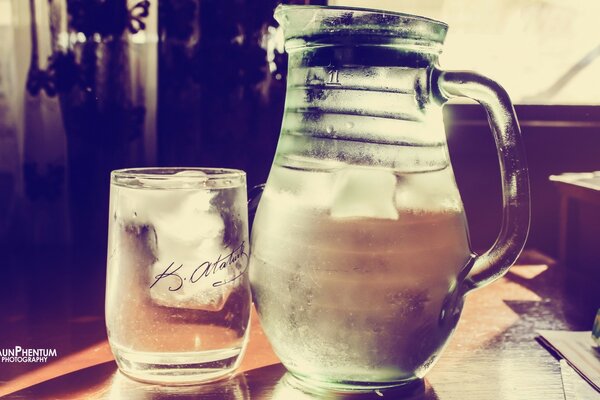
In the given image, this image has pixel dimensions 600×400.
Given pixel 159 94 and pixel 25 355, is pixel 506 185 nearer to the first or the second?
pixel 25 355

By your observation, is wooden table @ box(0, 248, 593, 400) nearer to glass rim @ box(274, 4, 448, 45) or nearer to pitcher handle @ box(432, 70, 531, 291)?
pitcher handle @ box(432, 70, 531, 291)

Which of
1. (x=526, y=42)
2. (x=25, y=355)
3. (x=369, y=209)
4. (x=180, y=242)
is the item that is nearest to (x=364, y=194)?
(x=369, y=209)

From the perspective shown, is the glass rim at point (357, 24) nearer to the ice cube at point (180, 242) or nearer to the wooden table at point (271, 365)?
the ice cube at point (180, 242)

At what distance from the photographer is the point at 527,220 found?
0.38 meters

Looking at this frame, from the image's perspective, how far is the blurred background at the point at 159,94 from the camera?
1321 mm

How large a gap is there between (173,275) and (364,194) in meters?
0.14

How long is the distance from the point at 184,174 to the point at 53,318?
0.85 ft

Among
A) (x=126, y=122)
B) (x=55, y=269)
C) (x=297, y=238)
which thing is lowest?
(x=55, y=269)

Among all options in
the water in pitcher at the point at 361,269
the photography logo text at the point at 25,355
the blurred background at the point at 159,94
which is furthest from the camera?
the blurred background at the point at 159,94

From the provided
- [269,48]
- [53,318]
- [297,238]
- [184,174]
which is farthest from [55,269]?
[269,48]

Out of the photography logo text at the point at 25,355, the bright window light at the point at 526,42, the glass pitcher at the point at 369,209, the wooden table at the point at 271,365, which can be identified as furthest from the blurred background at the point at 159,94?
the glass pitcher at the point at 369,209

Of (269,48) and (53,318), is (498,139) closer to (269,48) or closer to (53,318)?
(53,318)

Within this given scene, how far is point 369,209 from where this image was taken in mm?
354

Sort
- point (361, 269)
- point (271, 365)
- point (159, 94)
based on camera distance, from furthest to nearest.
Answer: point (159, 94) < point (271, 365) < point (361, 269)
